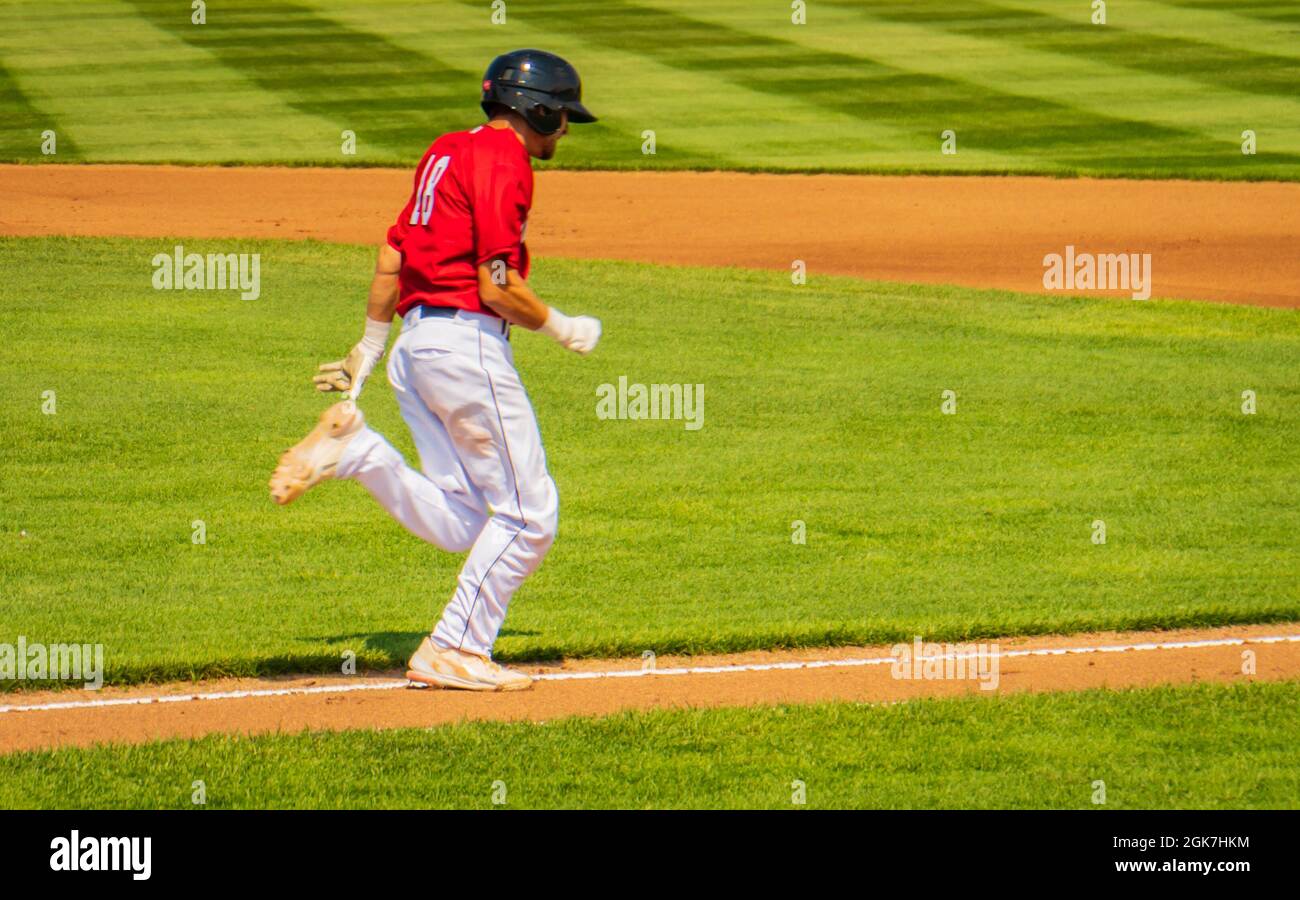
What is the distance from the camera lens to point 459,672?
6797mm

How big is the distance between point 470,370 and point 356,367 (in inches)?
26.5

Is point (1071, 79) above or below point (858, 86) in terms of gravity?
above

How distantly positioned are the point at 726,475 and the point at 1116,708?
4245 millimetres

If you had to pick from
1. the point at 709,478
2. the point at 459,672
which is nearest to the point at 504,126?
the point at 459,672

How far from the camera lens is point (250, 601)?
8.09 metres

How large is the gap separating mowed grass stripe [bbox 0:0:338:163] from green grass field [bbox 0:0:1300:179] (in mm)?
82

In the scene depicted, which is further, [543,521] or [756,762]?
[543,521]

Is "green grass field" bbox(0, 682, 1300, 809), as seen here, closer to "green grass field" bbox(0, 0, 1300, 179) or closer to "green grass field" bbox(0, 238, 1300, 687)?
"green grass field" bbox(0, 238, 1300, 687)

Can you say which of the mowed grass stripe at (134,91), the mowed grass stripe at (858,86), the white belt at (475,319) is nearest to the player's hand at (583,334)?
the white belt at (475,319)

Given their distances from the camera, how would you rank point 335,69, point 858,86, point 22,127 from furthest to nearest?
point 335,69 < point 858,86 < point 22,127

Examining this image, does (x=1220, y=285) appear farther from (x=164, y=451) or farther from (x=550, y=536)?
(x=550, y=536)

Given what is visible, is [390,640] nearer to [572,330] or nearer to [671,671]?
[671,671]

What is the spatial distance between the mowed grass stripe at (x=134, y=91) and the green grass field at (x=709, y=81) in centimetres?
8

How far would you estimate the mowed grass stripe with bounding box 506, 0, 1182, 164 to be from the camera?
85.8 feet
